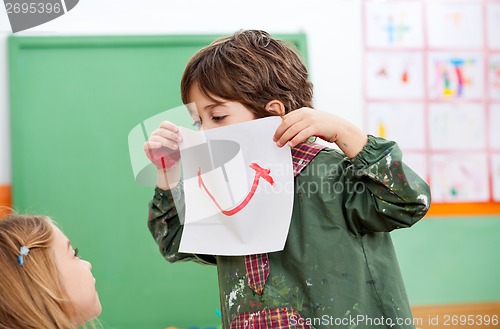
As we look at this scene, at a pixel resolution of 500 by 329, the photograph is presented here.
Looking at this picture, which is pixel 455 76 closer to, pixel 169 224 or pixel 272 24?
pixel 272 24

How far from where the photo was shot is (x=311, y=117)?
94 cm

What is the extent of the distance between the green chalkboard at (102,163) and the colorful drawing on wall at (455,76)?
83cm

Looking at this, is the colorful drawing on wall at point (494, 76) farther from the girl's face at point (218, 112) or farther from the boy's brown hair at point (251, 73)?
the girl's face at point (218, 112)

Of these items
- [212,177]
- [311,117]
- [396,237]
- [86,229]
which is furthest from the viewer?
[396,237]

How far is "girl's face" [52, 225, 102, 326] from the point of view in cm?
99

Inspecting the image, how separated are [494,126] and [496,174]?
0.17 metres

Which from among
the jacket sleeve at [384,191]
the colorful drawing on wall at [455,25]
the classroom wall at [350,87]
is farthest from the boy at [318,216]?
the colorful drawing on wall at [455,25]

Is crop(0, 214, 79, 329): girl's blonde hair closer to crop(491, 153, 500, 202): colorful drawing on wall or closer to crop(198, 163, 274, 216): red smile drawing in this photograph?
crop(198, 163, 274, 216): red smile drawing

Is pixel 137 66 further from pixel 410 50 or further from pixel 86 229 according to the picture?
pixel 410 50

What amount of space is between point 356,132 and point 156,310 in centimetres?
139

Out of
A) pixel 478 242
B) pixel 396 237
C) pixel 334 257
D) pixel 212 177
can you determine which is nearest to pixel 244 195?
pixel 212 177

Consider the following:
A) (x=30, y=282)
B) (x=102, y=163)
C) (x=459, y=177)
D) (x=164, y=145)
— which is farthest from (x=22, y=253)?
(x=459, y=177)

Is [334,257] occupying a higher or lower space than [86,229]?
higher

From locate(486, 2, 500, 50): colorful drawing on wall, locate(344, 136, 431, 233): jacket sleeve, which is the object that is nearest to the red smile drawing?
locate(344, 136, 431, 233): jacket sleeve
